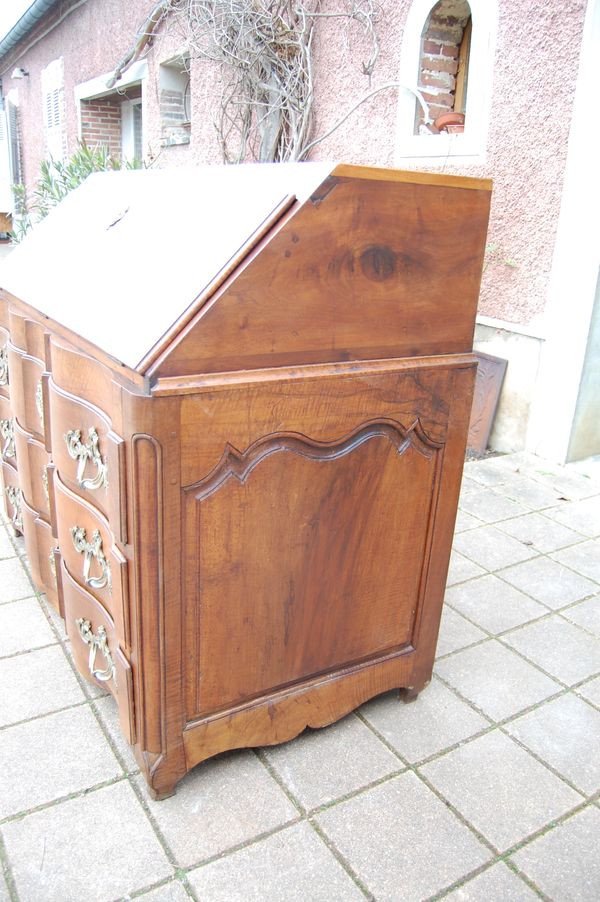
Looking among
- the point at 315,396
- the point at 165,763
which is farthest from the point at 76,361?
the point at 165,763

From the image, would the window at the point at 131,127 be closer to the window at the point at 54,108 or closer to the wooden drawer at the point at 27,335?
the window at the point at 54,108

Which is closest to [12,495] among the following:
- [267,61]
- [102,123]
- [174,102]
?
[267,61]

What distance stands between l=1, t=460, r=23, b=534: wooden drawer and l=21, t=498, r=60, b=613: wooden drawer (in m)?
0.17

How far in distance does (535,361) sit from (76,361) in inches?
117

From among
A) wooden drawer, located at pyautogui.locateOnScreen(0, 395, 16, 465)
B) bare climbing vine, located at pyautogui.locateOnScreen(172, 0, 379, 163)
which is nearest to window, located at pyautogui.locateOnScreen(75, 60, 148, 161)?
bare climbing vine, located at pyautogui.locateOnScreen(172, 0, 379, 163)

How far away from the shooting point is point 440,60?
4438 mm

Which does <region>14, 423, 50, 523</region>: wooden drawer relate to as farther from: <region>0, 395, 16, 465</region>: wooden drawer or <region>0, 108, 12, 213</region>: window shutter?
<region>0, 108, 12, 213</region>: window shutter

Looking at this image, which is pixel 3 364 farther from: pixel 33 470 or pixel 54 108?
pixel 54 108

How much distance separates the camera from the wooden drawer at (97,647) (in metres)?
1.67

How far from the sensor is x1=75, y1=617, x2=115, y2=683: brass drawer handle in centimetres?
181

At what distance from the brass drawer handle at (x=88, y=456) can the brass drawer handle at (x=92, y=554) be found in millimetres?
135

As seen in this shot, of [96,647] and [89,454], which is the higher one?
[89,454]

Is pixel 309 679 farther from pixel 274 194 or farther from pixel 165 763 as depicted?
pixel 274 194

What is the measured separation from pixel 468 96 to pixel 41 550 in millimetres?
3475
